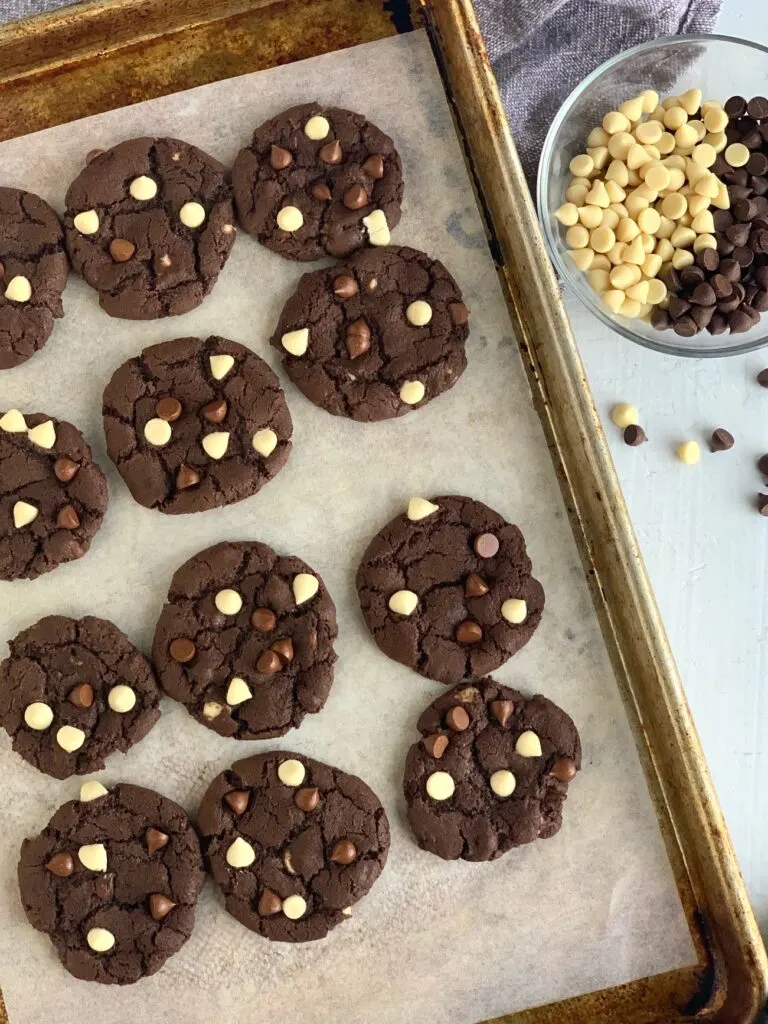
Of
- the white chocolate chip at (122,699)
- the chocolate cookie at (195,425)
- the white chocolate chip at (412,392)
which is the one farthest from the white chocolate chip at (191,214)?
the white chocolate chip at (122,699)

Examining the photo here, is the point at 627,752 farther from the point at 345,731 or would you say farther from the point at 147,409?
the point at 147,409

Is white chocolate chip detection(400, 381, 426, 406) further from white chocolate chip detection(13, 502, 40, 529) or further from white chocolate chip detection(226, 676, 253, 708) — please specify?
white chocolate chip detection(13, 502, 40, 529)

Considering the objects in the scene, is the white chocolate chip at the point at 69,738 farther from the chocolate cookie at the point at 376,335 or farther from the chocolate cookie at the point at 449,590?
the chocolate cookie at the point at 376,335

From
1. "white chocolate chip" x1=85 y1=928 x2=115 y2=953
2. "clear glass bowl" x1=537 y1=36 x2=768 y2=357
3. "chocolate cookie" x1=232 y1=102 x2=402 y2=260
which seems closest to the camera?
"white chocolate chip" x1=85 y1=928 x2=115 y2=953

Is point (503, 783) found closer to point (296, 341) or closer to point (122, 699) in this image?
point (122, 699)

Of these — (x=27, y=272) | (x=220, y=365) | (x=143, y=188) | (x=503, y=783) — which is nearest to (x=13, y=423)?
(x=27, y=272)

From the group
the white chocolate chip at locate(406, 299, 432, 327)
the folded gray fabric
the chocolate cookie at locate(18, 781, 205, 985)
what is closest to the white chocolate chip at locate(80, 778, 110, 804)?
the chocolate cookie at locate(18, 781, 205, 985)
